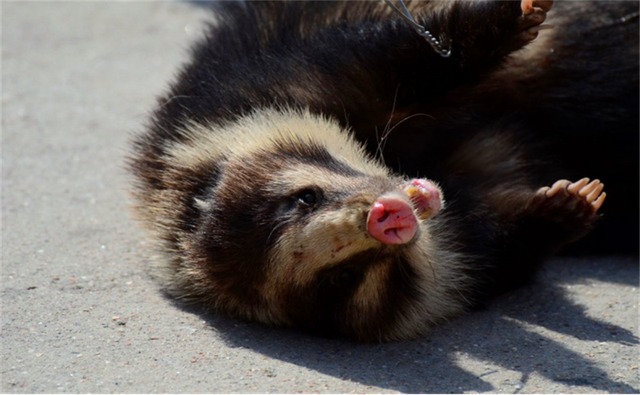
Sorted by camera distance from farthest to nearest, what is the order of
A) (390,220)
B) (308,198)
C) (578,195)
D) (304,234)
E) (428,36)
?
1. (578,195)
2. (428,36)
3. (308,198)
4. (304,234)
5. (390,220)

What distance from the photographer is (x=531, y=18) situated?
3965 millimetres

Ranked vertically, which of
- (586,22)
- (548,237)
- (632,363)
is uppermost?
(586,22)

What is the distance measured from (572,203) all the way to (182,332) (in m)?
2.01

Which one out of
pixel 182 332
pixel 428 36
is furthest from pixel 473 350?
pixel 428 36

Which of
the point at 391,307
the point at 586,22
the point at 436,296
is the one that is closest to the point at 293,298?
the point at 391,307

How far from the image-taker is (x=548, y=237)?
13.8ft

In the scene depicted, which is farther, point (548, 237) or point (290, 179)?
point (548, 237)

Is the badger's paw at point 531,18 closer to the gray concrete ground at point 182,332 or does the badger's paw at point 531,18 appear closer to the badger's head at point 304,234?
the badger's head at point 304,234

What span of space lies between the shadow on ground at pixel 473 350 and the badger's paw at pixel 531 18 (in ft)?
4.31

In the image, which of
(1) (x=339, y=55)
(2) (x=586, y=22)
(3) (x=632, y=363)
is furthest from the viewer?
(2) (x=586, y=22)

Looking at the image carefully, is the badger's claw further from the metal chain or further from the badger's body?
the metal chain

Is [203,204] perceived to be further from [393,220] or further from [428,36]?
[428,36]

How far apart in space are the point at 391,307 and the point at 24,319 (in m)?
1.64

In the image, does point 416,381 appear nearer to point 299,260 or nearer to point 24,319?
point 299,260
